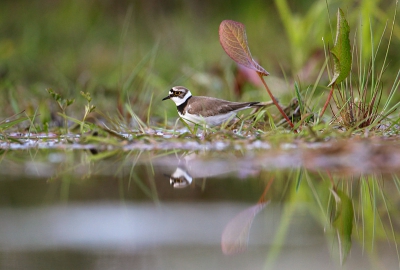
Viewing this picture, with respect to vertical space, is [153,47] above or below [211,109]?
above

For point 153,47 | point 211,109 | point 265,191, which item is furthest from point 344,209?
point 153,47

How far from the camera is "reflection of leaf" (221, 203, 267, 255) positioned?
69.8 inches

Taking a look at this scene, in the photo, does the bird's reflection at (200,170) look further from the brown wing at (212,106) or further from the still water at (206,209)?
the brown wing at (212,106)

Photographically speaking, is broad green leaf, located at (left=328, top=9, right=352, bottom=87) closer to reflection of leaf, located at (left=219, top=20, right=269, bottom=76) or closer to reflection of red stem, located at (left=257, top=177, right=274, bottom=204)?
reflection of leaf, located at (left=219, top=20, right=269, bottom=76)

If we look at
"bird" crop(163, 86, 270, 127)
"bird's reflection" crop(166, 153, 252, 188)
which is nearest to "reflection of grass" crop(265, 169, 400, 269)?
"bird's reflection" crop(166, 153, 252, 188)

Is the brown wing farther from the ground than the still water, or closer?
farther from the ground

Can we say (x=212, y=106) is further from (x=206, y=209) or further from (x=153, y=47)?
(x=206, y=209)

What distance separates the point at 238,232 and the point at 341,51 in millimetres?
1651

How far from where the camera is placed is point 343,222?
197 cm

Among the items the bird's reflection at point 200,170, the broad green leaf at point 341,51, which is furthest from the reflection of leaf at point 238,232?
the broad green leaf at point 341,51

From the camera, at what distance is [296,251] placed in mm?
1718

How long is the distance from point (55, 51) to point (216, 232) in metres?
6.88

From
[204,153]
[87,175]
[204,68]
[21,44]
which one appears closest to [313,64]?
[204,68]

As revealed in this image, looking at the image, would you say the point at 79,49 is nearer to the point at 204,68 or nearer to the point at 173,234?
the point at 204,68
